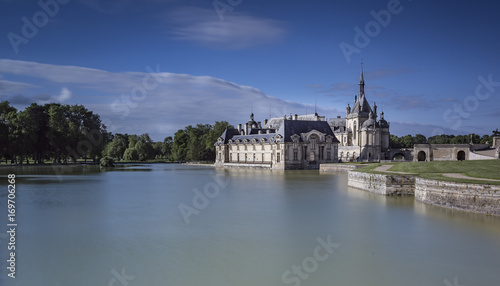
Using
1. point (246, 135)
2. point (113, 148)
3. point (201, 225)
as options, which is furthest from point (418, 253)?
point (113, 148)

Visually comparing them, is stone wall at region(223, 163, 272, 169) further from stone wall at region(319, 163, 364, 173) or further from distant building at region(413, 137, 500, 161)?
distant building at region(413, 137, 500, 161)

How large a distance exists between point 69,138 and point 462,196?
→ 53.2 m

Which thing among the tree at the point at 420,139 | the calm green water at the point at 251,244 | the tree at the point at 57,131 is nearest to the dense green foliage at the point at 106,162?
the tree at the point at 57,131

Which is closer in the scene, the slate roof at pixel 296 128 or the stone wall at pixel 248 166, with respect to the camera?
the slate roof at pixel 296 128

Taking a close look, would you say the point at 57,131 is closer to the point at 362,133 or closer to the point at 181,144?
the point at 181,144

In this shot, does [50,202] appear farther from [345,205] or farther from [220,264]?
[345,205]

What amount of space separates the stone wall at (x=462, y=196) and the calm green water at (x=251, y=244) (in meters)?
0.53

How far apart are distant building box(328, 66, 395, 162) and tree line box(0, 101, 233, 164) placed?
22534 mm

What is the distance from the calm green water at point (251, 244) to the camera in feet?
28.4

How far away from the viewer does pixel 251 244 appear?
1116cm

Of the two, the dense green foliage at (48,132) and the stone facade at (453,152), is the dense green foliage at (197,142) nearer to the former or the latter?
the dense green foliage at (48,132)

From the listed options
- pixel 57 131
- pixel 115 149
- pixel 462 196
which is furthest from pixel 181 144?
pixel 462 196

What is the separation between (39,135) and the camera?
172ft

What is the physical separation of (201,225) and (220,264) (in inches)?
171
